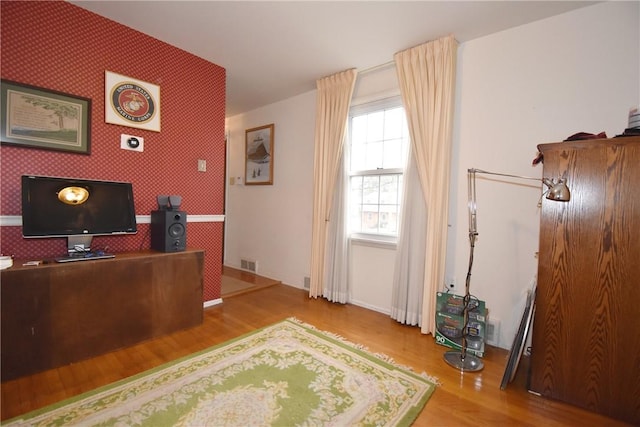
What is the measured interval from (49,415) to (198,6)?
2846 mm

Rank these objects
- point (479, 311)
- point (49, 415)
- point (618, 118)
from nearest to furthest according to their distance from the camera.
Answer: point (49, 415) → point (618, 118) → point (479, 311)

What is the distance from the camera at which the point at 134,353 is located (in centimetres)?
217

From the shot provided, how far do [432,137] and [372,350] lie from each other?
1946mm

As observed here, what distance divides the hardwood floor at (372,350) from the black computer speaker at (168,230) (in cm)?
78

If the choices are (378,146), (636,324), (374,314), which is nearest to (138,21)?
(378,146)

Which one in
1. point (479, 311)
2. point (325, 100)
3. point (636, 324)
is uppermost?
point (325, 100)

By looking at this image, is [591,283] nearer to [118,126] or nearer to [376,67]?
[376,67]

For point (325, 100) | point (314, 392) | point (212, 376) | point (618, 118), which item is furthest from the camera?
point (325, 100)

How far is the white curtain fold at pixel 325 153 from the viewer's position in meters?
3.32

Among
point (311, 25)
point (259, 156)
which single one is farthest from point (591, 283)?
point (259, 156)

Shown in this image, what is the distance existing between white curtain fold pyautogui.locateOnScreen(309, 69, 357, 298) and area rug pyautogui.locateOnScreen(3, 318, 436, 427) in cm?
139

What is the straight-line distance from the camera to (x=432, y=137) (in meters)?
2.64

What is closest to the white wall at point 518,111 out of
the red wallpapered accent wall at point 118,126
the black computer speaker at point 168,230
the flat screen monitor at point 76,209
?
the red wallpapered accent wall at point 118,126

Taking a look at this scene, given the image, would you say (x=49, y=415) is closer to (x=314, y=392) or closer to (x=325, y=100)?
(x=314, y=392)
